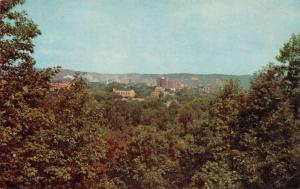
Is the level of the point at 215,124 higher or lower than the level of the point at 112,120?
higher

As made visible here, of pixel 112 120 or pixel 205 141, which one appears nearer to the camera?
pixel 205 141

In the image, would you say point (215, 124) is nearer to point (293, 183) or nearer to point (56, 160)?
point (293, 183)

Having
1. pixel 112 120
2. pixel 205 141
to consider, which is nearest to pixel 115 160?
pixel 205 141

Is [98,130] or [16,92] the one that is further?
[98,130]

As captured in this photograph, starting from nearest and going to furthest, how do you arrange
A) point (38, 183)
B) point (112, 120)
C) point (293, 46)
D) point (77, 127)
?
point (38, 183) < point (77, 127) < point (293, 46) < point (112, 120)

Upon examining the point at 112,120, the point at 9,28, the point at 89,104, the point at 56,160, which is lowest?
the point at 112,120

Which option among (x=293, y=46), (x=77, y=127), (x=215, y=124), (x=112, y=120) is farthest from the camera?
(x=112, y=120)

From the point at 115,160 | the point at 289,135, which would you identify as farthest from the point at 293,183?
the point at 115,160

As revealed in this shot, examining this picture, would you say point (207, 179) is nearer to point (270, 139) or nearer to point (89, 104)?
point (270, 139)
